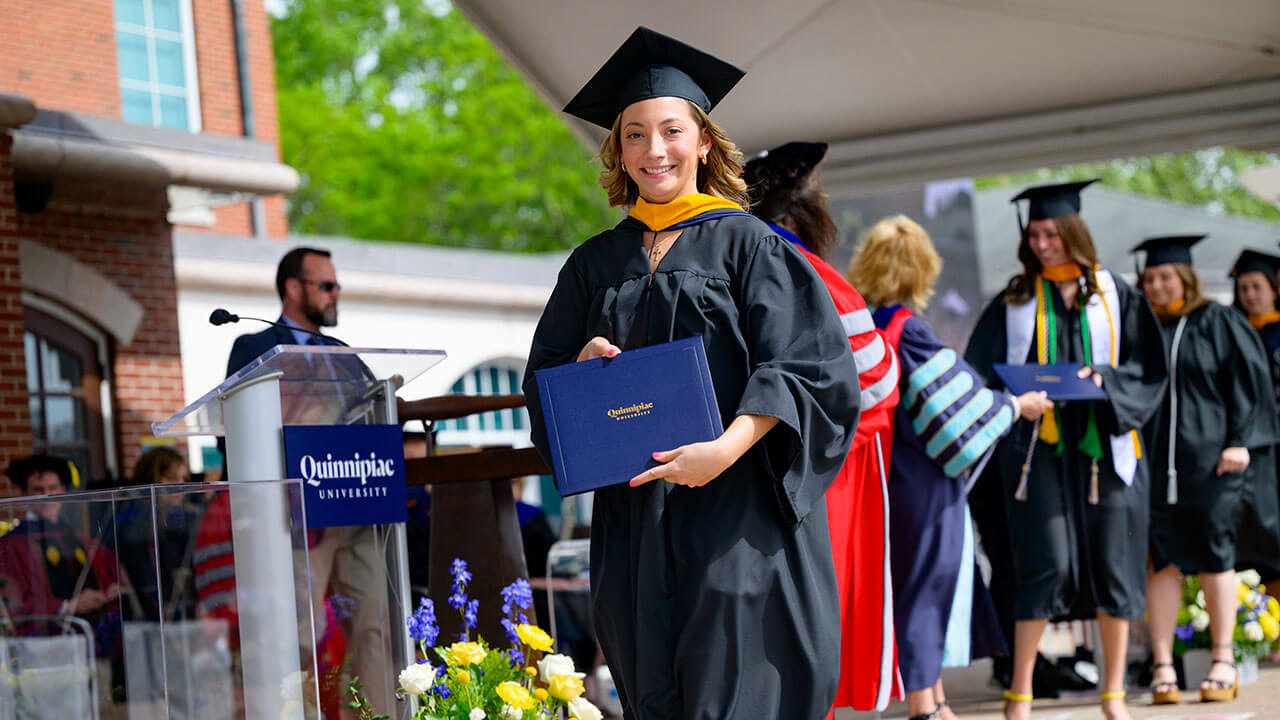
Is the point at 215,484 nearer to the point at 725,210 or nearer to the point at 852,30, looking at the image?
the point at 725,210

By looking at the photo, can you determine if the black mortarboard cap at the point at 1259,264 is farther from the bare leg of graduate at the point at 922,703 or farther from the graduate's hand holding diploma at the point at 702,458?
the graduate's hand holding diploma at the point at 702,458

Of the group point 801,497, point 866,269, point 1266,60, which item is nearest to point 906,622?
point 866,269

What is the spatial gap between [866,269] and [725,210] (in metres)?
2.16

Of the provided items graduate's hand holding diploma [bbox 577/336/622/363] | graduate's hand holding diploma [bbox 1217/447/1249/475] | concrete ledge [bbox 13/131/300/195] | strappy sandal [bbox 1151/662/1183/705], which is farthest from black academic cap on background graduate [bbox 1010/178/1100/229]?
concrete ledge [bbox 13/131/300/195]

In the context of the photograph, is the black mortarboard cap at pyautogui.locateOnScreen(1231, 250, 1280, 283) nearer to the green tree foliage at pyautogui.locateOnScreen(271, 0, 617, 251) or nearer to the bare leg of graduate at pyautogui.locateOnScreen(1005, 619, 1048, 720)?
the bare leg of graduate at pyautogui.locateOnScreen(1005, 619, 1048, 720)

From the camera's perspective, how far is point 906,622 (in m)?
4.75

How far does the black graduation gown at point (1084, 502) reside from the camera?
508 cm

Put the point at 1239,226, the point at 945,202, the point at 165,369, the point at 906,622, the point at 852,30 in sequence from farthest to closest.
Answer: the point at 1239,226 < the point at 945,202 < the point at 165,369 < the point at 852,30 < the point at 906,622

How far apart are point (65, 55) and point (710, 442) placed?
455 inches

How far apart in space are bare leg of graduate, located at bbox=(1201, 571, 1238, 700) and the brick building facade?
243 inches

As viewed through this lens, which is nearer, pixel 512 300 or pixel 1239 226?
pixel 512 300

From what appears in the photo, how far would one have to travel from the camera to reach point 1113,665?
5.04 metres

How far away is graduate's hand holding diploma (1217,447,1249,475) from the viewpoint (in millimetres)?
6180

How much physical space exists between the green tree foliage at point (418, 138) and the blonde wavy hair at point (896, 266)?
24996 millimetres
